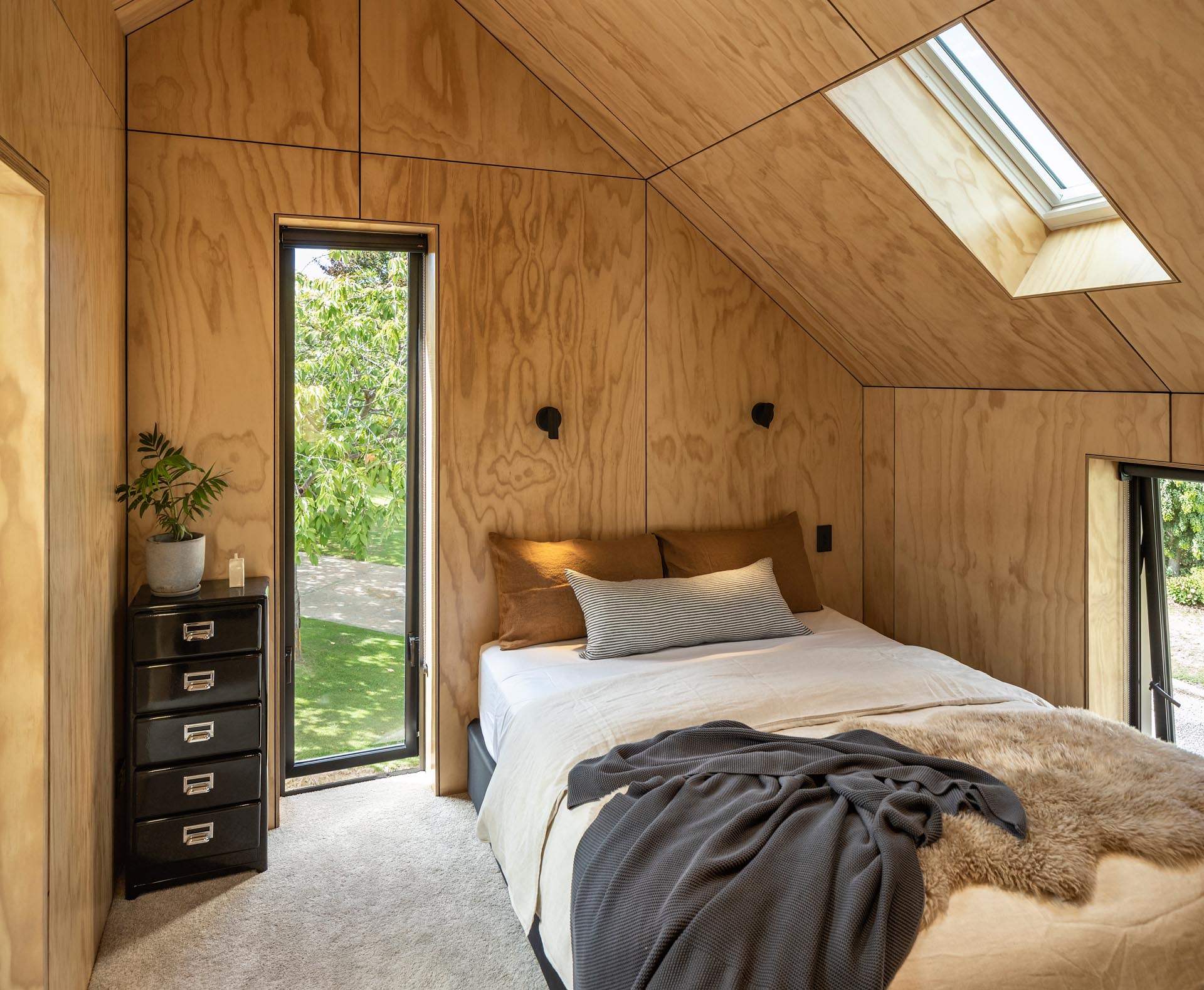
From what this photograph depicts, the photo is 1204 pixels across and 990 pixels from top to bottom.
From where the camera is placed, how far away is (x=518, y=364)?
340 centimetres

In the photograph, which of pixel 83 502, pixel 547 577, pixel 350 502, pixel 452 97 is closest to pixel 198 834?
pixel 83 502

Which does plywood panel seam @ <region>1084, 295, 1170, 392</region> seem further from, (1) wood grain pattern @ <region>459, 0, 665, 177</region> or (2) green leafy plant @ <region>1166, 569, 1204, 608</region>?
(1) wood grain pattern @ <region>459, 0, 665, 177</region>

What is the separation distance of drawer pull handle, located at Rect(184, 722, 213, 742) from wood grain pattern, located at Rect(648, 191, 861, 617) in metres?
1.77

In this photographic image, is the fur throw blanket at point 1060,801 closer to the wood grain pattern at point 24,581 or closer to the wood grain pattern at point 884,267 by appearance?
the wood grain pattern at point 884,267

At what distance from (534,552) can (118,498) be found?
1375mm

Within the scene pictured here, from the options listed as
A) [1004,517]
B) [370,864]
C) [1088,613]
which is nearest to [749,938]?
[370,864]

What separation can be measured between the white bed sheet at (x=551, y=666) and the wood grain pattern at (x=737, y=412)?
63 cm

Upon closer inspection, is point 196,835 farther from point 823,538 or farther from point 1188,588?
point 1188,588

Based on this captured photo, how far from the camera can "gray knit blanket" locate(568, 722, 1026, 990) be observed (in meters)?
1.52

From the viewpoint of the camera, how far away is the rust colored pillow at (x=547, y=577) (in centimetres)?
323

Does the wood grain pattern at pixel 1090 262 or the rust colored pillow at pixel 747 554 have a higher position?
the wood grain pattern at pixel 1090 262

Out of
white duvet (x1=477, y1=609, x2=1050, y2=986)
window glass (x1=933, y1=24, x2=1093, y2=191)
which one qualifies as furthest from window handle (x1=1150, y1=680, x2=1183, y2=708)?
window glass (x1=933, y1=24, x2=1093, y2=191)

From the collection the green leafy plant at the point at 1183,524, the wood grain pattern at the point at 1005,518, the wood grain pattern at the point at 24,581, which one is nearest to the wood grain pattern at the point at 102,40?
the wood grain pattern at the point at 24,581

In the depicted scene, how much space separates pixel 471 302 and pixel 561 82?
0.85m
